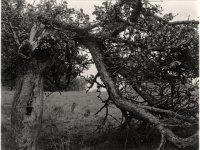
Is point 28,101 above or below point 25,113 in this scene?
above

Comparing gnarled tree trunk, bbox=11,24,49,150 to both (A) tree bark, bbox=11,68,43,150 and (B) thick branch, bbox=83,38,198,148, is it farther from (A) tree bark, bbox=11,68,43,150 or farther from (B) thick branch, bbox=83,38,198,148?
(B) thick branch, bbox=83,38,198,148

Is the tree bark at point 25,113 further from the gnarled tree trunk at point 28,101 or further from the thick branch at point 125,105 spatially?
the thick branch at point 125,105

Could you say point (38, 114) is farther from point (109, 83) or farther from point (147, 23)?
point (147, 23)

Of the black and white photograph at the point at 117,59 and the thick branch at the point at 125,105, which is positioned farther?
the black and white photograph at the point at 117,59

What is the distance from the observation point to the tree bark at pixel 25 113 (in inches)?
423

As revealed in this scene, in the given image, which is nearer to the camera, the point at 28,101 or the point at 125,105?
the point at 125,105

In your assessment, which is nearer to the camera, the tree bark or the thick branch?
the thick branch

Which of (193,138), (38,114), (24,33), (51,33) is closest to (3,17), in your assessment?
(24,33)

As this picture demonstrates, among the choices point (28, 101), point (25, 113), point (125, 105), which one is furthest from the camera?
point (28, 101)

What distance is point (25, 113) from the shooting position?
10961 mm

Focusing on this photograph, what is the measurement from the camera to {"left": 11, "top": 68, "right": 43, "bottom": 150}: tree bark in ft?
35.2

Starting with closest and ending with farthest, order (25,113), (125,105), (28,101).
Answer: (125,105) → (25,113) → (28,101)

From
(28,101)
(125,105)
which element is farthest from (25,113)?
(125,105)

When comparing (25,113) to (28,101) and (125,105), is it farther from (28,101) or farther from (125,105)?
(125,105)
